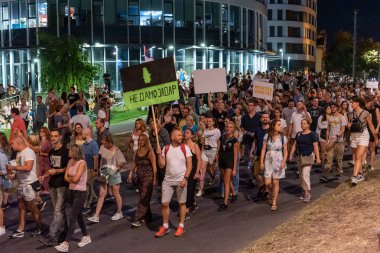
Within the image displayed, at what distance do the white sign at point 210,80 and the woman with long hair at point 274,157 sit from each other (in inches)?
252

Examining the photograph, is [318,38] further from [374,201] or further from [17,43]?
[374,201]

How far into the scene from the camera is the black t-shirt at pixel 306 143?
11.0 m

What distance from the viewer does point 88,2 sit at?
41281 mm

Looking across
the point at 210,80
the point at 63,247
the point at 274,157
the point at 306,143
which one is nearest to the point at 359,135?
the point at 306,143

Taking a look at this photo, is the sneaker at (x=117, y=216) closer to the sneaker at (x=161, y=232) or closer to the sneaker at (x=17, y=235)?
the sneaker at (x=161, y=232)

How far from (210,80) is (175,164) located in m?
8.38

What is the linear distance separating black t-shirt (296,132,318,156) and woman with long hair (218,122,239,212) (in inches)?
57.7

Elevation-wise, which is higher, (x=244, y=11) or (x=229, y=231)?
(x=244, y=11)

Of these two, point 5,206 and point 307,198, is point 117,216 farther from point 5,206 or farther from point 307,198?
point 307,198

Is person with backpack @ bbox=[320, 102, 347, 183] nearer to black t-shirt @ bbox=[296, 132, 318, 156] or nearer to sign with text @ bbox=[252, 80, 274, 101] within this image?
black t-shirt @ bbox=[296, 132, 318, 156]

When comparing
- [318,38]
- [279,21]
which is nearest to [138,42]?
[279,21]

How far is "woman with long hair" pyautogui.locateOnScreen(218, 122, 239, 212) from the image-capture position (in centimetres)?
1030

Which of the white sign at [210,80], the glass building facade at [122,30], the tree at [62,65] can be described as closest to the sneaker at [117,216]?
the white sign at [210,80]

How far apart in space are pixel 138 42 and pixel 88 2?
4.60m
